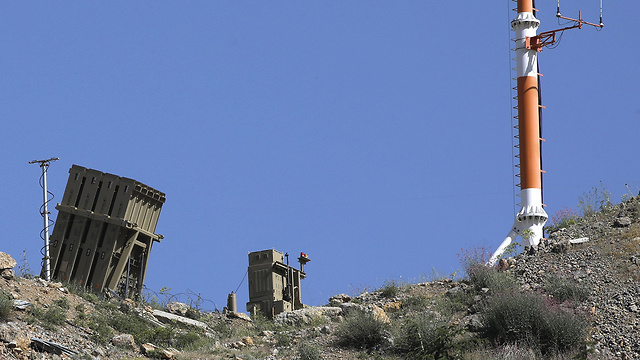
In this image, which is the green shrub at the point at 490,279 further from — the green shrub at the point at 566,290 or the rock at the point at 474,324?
the rock at the point at 474,324

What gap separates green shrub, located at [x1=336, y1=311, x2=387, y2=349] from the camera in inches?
741

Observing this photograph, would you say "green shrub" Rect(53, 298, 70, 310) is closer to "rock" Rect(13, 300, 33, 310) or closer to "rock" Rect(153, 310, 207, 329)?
"rock" Rect(13, 300, 33, 310)

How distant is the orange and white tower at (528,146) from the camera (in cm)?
3403

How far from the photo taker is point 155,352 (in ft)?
61.1

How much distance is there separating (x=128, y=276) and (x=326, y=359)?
8.11 m

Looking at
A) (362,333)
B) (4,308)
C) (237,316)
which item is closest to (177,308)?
(237,316)

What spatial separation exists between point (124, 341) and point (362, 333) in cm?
498

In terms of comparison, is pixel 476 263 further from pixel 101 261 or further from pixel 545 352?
pixel 101 261

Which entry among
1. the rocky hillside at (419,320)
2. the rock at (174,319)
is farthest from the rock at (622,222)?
the rock at (174,319)

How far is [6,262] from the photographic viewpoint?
852 inches

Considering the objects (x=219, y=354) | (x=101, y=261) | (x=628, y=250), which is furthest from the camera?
(x=101, y=261)

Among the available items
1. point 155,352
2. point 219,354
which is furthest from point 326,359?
point 155,352

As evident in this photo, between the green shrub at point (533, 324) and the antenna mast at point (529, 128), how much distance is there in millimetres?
14352

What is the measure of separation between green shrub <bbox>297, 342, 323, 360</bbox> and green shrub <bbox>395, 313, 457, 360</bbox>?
162 centimetres
